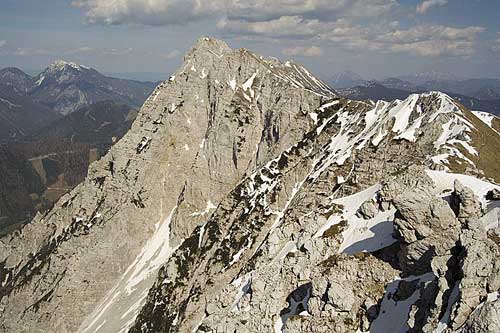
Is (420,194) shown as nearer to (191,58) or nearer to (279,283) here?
(279,283)

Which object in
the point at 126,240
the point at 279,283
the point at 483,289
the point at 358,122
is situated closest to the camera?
the point at 483,289

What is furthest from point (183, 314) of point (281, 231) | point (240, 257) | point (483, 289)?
point (483, 289)

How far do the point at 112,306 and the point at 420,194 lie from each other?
4968 inches

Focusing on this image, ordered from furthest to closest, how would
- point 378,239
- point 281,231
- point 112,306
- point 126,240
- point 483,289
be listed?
point 126,240, point 112,306, point 281,231, point 378,239, point 483,289

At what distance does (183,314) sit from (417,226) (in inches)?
3185

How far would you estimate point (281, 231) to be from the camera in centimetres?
Result: 8981

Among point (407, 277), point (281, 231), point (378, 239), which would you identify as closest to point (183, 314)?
point (281, 231)

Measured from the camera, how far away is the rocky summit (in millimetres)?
46906

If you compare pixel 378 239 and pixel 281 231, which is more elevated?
pixel 378 239

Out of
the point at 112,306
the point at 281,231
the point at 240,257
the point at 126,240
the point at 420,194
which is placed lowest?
the point at 112,306

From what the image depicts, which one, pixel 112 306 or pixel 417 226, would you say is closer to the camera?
pixel 417 226

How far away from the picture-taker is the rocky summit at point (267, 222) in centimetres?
4691

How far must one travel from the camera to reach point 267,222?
399ft

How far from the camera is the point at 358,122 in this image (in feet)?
423
